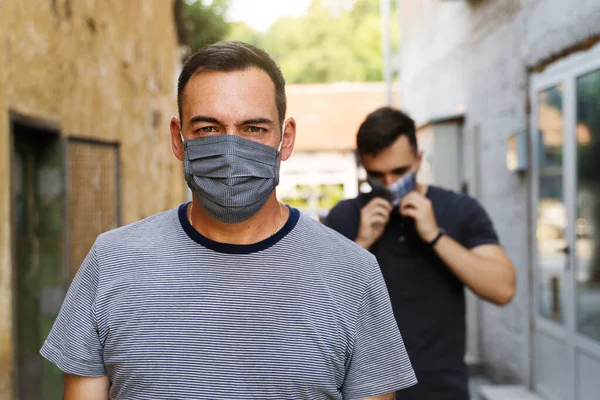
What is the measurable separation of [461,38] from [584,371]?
14.8 feet

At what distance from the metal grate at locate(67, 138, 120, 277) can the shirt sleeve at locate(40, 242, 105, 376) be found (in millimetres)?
3799

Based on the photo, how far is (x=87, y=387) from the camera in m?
1.93

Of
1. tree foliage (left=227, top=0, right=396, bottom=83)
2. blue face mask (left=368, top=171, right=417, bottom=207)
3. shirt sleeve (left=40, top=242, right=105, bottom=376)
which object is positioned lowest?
shirt sleeve (left=40, top=242, right=105, bottom=376)

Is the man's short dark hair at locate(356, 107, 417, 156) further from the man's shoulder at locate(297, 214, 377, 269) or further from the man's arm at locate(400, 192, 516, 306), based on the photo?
the man's shoulder at locate(297, 214, 377, 269)

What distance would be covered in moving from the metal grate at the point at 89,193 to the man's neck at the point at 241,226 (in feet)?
12.5

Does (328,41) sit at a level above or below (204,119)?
above

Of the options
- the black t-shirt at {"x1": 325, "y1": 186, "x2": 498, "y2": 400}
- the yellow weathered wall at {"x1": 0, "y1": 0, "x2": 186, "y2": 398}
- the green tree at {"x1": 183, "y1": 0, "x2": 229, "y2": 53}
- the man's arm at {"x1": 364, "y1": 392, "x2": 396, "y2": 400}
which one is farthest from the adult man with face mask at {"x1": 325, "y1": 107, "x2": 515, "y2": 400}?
the green tree at {"x1": 183, "y1": 0, "x2": 229, "y2": 53}

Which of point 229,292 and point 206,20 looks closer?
point 229,292

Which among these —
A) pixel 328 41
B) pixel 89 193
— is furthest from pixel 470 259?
pixel 328 41

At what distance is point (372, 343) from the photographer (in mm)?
1985

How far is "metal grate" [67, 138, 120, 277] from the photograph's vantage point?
5.94 meters

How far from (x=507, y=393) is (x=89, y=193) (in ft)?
11.8

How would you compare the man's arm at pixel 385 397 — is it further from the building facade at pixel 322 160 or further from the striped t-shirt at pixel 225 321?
the building facade at pixel 322 160

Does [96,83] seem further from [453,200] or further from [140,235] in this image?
[140,235]
